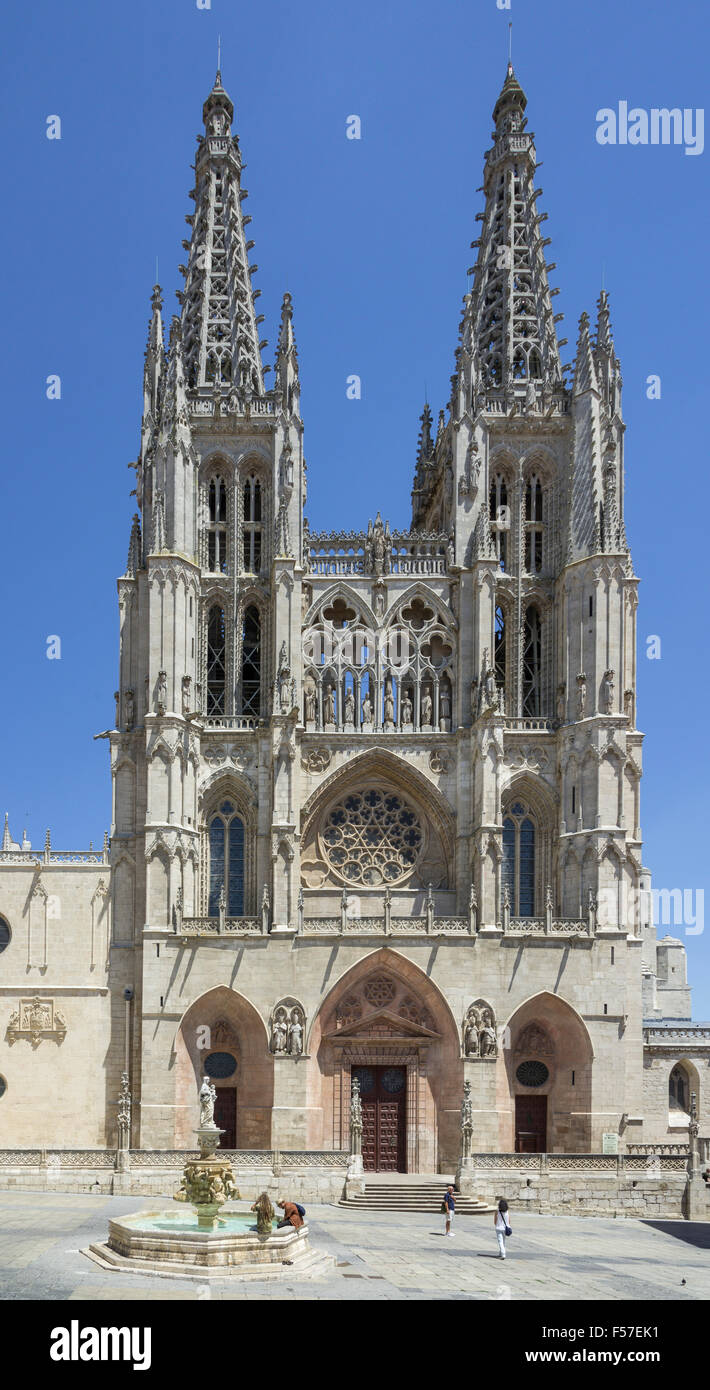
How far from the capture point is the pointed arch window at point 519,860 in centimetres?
4434

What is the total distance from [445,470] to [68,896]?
19.7 meters

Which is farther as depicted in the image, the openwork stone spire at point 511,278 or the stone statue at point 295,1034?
the openwork stone spire at point 511,278

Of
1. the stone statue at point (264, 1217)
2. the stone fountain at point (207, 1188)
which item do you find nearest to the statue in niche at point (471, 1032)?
the stone fountain at point (207, 1188)

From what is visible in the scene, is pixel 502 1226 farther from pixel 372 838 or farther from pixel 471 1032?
pixel 372 838

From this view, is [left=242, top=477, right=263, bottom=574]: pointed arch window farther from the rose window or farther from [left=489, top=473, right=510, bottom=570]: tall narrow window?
the rose window

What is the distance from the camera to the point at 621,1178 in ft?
113

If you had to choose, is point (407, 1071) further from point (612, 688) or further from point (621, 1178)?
point (612, 688)

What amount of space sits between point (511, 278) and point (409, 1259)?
35401 millimetres

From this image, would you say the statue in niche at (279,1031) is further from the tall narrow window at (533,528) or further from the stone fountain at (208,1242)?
the tall narrow window at (533,528)

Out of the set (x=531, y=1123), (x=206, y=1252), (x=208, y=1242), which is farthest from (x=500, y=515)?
(x=206, y=1252)

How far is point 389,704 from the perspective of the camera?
4534 cm

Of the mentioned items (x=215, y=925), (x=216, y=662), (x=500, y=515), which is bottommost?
(x=215, y=925)

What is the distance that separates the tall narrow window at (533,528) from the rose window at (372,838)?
9318 mm
